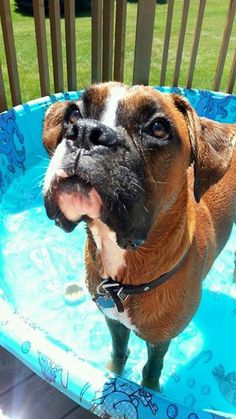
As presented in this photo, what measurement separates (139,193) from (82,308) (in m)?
2.35

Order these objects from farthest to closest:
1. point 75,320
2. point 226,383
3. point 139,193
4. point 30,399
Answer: point 75,320 < point 226,383 < point 30,399 < point 139,193

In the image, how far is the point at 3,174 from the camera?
4.80 m

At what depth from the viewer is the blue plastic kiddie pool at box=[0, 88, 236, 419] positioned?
2.48 meters

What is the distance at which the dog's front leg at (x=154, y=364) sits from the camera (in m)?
2.82

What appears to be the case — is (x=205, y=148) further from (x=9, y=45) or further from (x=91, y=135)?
(x=9, y=45)

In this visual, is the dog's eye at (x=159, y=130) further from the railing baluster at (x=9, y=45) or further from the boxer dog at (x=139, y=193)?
the railing baluster at (x=9, y=45)

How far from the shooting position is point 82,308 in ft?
13.4

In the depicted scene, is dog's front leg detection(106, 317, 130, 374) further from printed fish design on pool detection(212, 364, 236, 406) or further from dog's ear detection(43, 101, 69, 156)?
dog's ear detection(43, 101, 69, 156)

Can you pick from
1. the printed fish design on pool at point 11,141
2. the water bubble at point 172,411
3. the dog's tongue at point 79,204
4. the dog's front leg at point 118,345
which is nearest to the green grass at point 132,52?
the printed fish design on pool at point 11,141

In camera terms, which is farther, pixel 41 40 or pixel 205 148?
pixel 41 40

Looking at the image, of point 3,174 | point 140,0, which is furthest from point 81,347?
point 140,0

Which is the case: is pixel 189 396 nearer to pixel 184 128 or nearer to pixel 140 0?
pixel 184 128

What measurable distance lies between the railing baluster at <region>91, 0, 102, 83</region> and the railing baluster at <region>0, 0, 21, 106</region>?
952 mm

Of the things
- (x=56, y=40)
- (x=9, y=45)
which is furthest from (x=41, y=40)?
(x=9, y=45)
